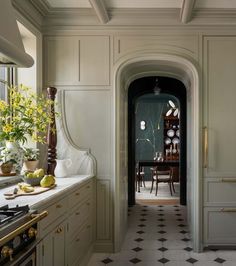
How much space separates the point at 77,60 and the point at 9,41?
2067 millimetres

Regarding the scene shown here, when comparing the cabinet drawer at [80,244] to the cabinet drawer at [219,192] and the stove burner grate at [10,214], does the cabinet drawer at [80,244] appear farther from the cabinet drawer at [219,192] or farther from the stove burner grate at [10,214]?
the cabinet drawer at [219,192]

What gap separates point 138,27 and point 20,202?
2787mm

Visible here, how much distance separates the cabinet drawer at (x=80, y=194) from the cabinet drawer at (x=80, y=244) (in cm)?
35

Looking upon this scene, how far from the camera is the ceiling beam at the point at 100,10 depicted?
3350 mm

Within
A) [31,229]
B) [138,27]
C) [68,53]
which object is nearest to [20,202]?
[31,229]

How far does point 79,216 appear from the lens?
3211 mm

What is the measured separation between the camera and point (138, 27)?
13.0 feet

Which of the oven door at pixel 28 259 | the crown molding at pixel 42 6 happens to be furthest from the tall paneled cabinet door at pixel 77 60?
the oven door at pixel 28 259

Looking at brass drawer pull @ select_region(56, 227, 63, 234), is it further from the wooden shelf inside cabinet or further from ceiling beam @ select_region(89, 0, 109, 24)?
the wooden shelf inside cabinet

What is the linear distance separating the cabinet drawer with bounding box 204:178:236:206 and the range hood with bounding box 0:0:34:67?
2765mm

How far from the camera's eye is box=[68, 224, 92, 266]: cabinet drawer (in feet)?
9.53

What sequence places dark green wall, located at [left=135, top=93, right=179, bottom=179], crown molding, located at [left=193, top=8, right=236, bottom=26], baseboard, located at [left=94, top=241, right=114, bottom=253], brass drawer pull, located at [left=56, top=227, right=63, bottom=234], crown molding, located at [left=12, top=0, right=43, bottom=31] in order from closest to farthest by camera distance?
1. brass drawer pull, located at [left=56, top=227, right=63, bottom=234]
2. crown molding, located at [left=12, top=0, right=43, bottom=31]
3. crown molding, located at [left=193, top=8, right=236, bottom=26]
4. baseboard, located at [left=94, top=241, right=114, bottom=253]
5. dark green wall, located at [left=135, top=93, right=179, bottom=179]

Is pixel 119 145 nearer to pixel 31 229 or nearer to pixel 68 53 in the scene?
pixel 68 53

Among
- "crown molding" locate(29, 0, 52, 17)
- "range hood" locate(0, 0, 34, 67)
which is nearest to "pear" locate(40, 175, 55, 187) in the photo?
"range hood" locate(0, 0, 34, 67)
